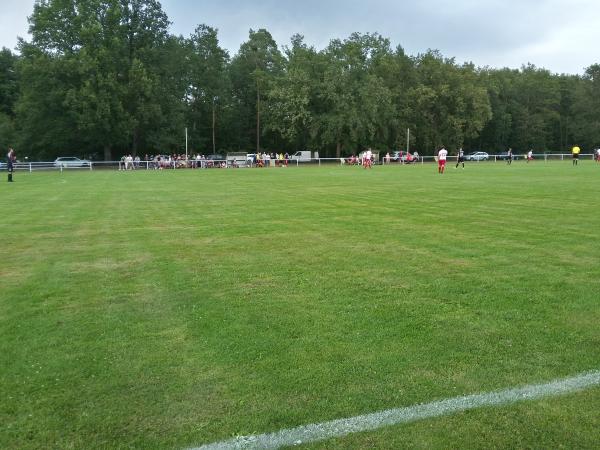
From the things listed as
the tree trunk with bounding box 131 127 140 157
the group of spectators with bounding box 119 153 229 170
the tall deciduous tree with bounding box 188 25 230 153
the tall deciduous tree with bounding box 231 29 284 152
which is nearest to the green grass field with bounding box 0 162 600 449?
the group of spectators with bounding box 119 153 229 170

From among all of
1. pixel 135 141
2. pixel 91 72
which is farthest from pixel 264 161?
pixel 91 72

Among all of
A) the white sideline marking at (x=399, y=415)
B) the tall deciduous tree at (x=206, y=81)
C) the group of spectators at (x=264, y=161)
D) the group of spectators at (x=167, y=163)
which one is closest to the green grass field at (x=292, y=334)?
the white sideline marking at (x=399, y=415)

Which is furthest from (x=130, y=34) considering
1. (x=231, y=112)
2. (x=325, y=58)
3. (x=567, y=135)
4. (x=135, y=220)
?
(x=567, y=135)

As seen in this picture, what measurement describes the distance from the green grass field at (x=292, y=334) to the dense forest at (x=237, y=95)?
1994 inches

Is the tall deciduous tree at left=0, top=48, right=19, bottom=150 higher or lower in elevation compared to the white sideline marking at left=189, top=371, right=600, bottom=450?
higher

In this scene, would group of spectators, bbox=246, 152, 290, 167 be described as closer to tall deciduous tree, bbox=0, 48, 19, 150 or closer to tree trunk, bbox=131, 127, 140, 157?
tree trunk, bbox=131, 127, 140, 157

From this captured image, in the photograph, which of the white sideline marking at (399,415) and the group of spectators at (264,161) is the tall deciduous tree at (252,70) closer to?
the group of spectators at (264,161)

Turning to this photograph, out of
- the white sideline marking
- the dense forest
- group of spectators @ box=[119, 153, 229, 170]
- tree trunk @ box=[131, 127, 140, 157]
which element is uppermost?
the dense forest

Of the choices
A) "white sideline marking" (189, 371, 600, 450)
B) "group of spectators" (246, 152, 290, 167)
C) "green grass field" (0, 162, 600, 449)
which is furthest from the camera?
"group of spectators" (246, 152, 290, 167)

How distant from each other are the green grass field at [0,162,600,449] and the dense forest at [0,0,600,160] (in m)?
50.7

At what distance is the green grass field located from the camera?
10.9 feet

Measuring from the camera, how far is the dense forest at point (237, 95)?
55312 mm

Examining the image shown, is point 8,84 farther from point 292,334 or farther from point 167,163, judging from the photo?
point 292,334

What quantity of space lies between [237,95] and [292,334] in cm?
7476
